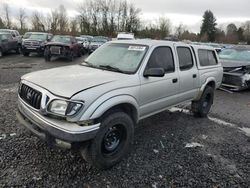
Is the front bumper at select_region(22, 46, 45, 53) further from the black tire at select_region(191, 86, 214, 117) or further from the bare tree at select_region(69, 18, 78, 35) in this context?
the bare tree at select_region(69, 18, 78, 35)

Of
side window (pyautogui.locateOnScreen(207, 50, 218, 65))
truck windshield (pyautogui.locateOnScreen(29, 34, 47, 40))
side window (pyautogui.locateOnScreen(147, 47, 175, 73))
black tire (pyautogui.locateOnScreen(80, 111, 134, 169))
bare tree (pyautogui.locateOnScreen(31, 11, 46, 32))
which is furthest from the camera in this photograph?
bare tree (pyautogui.locateOnScreen(31, 11, 46, 32))

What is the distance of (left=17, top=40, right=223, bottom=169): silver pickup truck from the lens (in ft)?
9.97

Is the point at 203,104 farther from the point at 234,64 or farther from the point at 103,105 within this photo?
the point at 234,64

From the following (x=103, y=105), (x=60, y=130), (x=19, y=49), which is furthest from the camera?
(x=19, y=49)

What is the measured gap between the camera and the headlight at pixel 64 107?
2.99 metres

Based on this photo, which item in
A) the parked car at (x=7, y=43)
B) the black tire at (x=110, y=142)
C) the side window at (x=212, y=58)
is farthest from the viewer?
the parked car at (x=7, y=43)

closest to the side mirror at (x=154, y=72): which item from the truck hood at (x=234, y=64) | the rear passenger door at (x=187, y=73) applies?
the rear passenger door at (x=187, y=73)

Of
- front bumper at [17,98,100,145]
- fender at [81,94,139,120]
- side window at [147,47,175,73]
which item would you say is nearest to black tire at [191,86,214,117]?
side window at [147,47,175,73]

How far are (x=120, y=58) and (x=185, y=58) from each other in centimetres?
164

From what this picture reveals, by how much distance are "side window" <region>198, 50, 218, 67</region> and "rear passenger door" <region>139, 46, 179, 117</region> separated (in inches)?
55.4

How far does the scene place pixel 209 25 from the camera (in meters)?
72.6

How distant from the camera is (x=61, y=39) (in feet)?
55.7

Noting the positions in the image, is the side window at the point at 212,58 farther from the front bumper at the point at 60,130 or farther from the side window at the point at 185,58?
the front bumper at the point at 60,130

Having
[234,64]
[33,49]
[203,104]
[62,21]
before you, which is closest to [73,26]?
[62,21]
